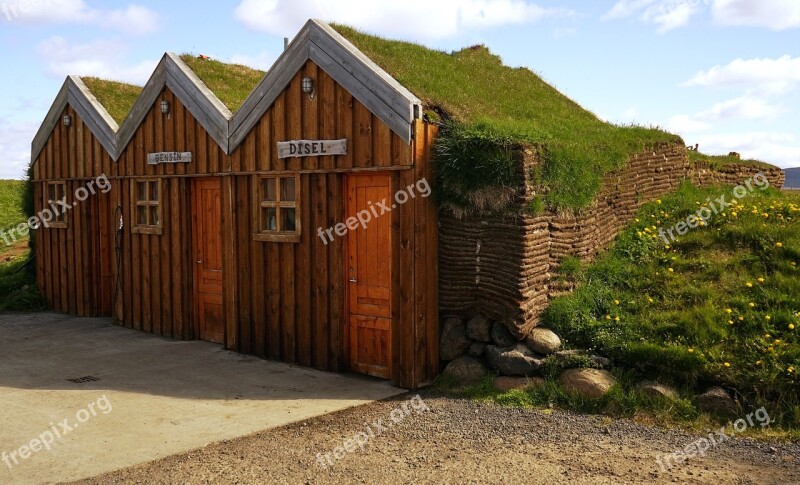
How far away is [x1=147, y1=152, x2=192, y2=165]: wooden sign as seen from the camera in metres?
12.0

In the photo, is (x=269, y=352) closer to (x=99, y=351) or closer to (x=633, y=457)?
(x=99, y=351)

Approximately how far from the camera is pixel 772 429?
23.1 feet

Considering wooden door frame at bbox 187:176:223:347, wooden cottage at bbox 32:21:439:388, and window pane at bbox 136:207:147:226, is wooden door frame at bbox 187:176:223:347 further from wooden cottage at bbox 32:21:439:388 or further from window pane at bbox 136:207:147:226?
window pane at bbox 136:207:147:226

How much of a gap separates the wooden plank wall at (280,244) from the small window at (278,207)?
12 centimetres

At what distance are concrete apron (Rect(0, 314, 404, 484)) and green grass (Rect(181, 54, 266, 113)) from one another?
13.7ft

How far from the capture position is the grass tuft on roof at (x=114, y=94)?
1494 cm

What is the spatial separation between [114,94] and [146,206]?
4.06 metres

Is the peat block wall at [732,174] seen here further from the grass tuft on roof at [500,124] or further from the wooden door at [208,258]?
the wooden door at [208,258]

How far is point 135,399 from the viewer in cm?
852

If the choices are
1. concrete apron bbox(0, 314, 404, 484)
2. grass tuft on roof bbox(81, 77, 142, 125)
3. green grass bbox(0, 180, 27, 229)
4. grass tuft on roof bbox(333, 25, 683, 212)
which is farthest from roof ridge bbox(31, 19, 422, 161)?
green grass bbox(0, 180, 27, 229)

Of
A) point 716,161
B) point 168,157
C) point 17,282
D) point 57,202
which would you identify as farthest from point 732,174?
point 17,282

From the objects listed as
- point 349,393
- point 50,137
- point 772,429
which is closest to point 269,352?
point 349,393

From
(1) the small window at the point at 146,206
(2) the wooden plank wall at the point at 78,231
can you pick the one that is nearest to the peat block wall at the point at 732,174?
(1) the small window at the point at 146,206

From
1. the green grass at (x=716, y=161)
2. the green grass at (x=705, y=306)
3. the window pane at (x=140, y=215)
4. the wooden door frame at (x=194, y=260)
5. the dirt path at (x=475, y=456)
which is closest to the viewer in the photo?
the dirt path at (x=475, y=456)
